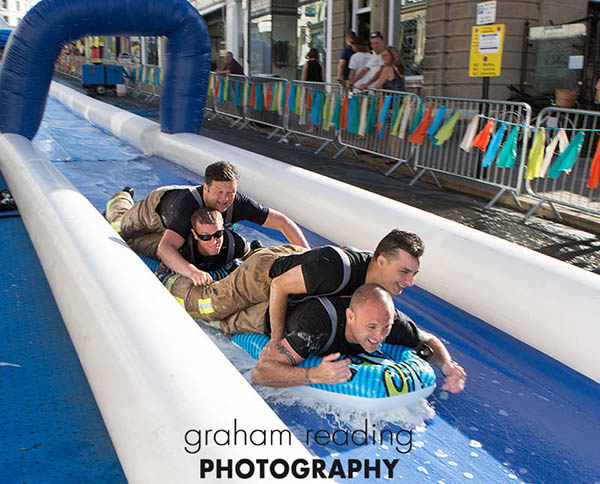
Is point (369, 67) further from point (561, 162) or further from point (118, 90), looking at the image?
point (118, 90)

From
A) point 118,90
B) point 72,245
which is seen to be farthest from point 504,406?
point 118,90

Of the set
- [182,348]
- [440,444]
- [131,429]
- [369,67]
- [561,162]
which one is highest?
[369,67]

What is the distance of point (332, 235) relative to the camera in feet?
16.5

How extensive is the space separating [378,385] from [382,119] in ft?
17.9

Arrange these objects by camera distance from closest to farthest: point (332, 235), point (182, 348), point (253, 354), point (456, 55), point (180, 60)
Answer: point (182, 348), point (253, 354), point (332, 235), point (180, 60), point (456, 55)

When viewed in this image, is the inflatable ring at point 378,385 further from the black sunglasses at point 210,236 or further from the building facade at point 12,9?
the building facade at point 12,9

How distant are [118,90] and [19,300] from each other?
1582cm

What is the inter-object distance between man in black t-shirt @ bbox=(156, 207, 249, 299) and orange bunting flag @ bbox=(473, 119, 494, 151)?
3.12m

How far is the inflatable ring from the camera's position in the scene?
260 cm

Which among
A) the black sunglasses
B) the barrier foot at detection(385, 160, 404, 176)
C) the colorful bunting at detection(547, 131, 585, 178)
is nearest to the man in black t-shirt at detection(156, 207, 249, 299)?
the black sunglasses

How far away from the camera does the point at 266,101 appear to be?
1039 cm

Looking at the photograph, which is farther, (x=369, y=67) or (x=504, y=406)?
(x=369, y=67)

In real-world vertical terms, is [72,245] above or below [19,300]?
above

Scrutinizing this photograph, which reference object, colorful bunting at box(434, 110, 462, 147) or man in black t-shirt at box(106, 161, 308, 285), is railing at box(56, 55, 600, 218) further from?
man in black t-shirt at box(106, 161, 308, 285)
